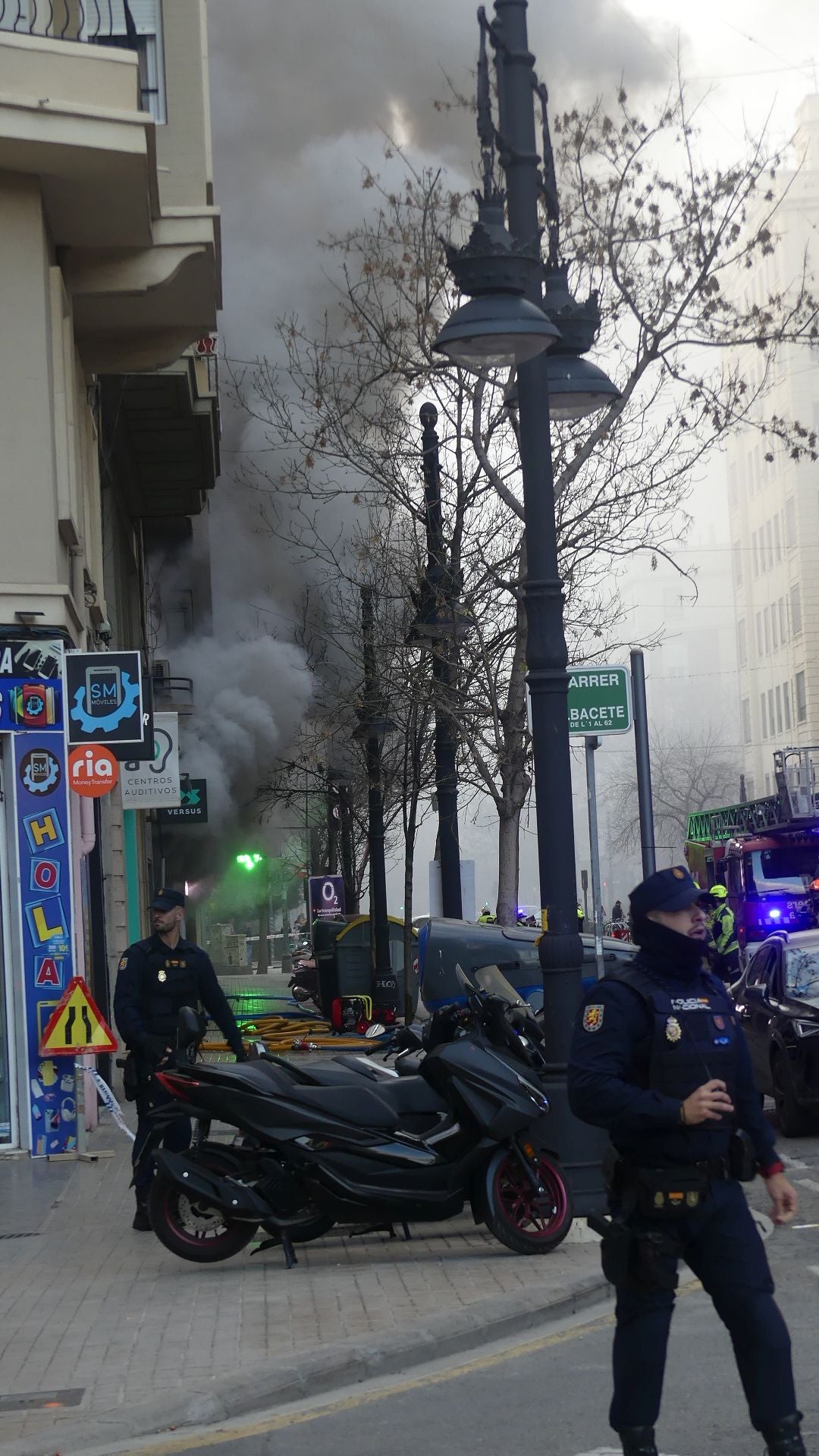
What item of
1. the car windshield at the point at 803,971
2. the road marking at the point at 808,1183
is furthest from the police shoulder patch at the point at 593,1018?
the car windshield at the point at 803,971

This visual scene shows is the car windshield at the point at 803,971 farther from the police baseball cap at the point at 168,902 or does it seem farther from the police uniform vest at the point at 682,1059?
the police uniform vest at the point at 682,1059

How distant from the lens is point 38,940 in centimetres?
1336

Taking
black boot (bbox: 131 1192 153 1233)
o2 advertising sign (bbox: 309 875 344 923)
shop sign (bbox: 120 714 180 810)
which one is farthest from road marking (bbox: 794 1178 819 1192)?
o2 advertising sign (bbox: 309 875 344 923)

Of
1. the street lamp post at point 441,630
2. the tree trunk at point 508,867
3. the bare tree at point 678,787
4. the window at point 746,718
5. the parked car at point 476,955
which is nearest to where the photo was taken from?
the parked car at point 476,955

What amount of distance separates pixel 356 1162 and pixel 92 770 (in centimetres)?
526

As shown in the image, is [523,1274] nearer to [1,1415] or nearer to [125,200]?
[1,1415]

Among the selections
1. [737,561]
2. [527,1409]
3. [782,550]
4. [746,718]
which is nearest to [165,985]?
[527,1409]

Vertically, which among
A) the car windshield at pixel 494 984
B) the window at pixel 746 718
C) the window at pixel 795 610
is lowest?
the car windshield at pixel 494 984

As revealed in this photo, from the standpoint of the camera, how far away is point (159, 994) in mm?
10234

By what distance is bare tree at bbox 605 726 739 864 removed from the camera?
326 feet

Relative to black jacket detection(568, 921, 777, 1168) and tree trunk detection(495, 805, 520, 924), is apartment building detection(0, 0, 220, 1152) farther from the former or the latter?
black jacket detection(568, 921, 777, 1168)

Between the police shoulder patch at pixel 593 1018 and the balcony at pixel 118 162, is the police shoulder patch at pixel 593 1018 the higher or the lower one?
the lower one

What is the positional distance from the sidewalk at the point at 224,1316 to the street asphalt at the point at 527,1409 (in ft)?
0.49

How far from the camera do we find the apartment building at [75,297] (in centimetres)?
1335
